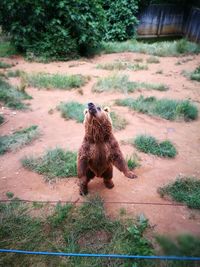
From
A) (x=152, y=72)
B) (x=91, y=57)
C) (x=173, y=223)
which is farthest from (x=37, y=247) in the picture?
(x=91, y=57)

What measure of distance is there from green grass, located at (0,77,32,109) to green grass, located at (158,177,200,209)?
443 centimetres

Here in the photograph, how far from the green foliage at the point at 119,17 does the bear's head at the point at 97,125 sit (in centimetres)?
1278

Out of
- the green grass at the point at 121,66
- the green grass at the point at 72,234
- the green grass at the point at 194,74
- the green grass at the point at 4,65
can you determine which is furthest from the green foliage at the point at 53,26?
the green grass at the point at 72,234

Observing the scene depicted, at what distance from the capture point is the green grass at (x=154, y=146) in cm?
512

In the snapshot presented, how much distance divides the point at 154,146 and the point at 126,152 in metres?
0.57

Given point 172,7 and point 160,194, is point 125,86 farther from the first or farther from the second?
point 172,7

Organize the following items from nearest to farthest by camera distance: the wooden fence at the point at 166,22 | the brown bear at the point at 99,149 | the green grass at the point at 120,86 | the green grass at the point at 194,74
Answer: the brown bear at the point at 99,149
the green grass at the point at 120,86
the green grass at the point at 194,74
the wooden fence at the point at 166,22

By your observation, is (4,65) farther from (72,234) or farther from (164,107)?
(72,234)

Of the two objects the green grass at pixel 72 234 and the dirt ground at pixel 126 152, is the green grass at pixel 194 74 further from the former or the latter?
the green grass at pixel 72 234

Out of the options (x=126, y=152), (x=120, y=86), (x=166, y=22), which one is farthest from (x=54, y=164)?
(x=166, y=22)

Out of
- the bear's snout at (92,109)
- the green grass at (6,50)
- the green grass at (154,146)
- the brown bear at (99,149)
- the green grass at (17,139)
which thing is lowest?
the green grass at (17,139)

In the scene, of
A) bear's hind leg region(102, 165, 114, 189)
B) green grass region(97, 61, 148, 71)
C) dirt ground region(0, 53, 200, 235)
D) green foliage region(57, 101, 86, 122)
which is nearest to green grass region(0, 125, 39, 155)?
dirt ground region(0, 53, 200, 235)

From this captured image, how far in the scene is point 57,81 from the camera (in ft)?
28.1

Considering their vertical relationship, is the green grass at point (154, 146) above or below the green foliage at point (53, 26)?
below
